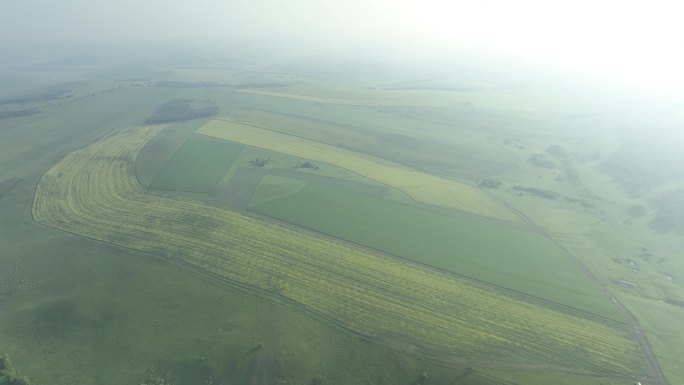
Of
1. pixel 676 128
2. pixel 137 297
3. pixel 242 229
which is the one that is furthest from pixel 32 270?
pixel 676 128

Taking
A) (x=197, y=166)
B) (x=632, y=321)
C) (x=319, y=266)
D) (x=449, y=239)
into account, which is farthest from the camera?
(x=197, y=166)

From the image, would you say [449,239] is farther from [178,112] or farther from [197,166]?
[178,112]

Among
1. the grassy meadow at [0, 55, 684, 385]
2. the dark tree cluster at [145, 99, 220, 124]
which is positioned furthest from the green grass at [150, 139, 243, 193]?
the dark tree cluster at [145, 99, 220, 124]

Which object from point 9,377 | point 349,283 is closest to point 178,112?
point 349,283

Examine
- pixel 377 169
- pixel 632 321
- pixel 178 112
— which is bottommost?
pixel 632 321

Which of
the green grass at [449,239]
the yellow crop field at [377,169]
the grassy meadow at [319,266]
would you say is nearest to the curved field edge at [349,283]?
the grassy meadow at [319,266]

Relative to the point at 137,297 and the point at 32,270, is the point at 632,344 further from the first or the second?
the point at 32,270

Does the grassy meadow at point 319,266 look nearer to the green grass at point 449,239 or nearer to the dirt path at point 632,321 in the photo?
the dirt path at point 632,321
